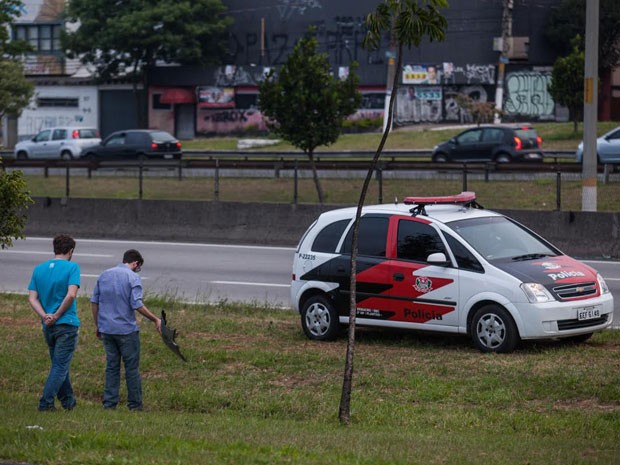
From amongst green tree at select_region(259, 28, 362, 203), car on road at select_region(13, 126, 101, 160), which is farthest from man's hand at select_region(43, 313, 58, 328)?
car on road at select_region(13, 126, 101, 160)

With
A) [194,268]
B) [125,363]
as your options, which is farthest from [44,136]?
[125,363]

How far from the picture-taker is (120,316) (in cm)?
913

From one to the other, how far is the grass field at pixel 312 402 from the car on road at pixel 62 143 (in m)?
31.7

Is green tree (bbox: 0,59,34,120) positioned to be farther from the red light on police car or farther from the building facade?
the red light on police car

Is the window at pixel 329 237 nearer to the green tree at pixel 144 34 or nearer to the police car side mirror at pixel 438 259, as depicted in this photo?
the police car side mirror at pixel 438 259

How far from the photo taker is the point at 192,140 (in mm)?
59875

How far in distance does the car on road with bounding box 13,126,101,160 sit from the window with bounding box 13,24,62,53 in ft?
68.3

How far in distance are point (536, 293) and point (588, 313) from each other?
68 cm

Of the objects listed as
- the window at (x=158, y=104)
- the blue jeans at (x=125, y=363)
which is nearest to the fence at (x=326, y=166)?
the blue jeans at (x=125, y=363)

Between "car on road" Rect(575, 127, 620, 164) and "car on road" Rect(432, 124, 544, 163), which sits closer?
"car on road" Rect(575, 127, 620, 164)

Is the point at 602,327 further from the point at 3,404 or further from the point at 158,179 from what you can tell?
the point at 158,179

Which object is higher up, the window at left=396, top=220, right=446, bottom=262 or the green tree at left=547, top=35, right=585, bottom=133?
the green tree at left=547, top=35, right=585, bottom=133

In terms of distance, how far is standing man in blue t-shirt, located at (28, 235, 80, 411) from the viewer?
8.93 meters

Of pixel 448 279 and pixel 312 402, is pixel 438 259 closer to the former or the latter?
pixel 448 279
